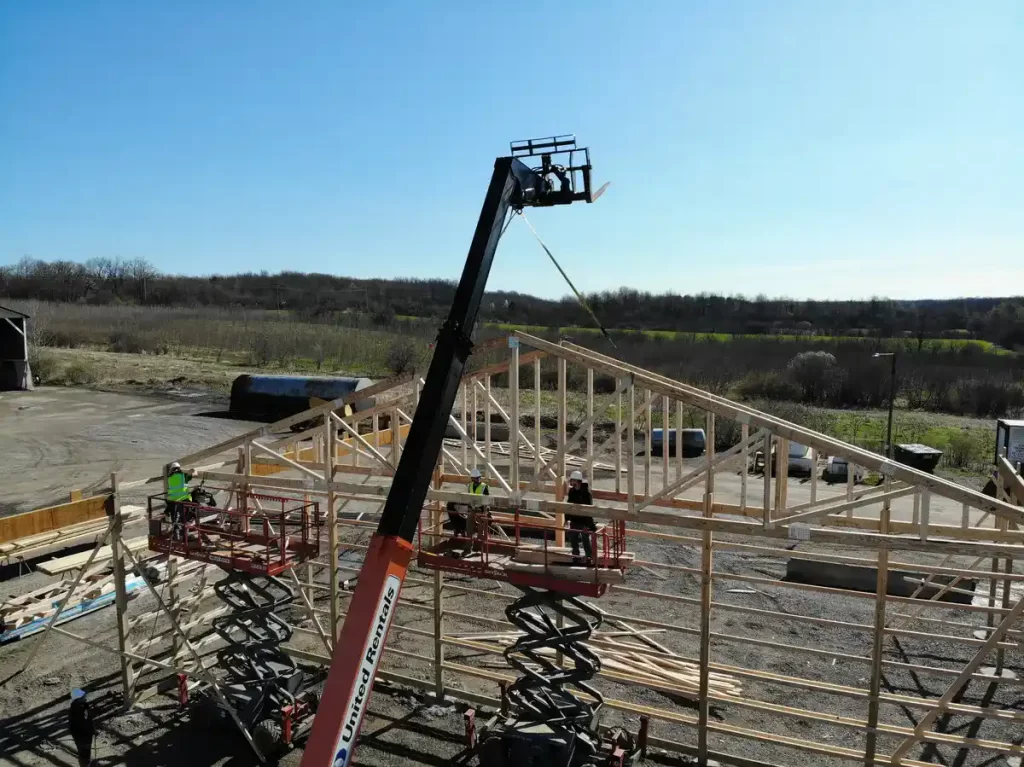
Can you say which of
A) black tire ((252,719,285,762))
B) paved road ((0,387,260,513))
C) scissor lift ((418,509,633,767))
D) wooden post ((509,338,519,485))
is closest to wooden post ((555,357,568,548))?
wooden post ((509,338,519,485))

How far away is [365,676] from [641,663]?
8094mm

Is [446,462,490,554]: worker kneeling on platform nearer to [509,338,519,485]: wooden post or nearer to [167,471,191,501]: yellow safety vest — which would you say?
[509,338,519,485]: wooden post

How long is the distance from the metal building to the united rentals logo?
49.7 meters

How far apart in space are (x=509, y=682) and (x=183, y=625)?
673 cm

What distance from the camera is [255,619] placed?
12430 mm

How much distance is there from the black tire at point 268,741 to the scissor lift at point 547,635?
3.45 m

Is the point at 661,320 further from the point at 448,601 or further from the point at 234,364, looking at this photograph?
the point at 448,601

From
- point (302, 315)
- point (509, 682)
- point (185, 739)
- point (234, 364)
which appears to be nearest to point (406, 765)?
point (509, 682)

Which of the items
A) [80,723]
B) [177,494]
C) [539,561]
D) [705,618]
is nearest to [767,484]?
[705,618]

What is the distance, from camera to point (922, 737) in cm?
1029

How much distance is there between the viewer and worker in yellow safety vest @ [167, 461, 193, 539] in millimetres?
12719

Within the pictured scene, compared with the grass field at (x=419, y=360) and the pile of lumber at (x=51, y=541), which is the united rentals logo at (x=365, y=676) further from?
the grass field at (x=419, y=360)

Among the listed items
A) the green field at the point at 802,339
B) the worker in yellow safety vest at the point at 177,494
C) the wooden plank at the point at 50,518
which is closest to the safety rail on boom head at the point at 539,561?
the worker in yellow safety vest at the point at 177,494

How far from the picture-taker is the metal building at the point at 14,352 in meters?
47.3
